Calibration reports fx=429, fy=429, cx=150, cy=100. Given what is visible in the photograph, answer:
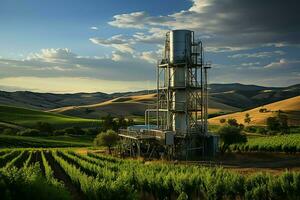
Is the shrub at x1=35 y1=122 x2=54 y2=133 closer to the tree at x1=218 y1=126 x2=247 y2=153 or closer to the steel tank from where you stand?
the steel tank

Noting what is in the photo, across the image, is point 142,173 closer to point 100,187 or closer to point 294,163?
point 100,187

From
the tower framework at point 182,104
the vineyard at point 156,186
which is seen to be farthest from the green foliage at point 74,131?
the vineyard at point 156,186

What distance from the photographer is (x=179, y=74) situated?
55.9 metres

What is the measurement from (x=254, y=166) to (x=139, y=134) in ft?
55.4

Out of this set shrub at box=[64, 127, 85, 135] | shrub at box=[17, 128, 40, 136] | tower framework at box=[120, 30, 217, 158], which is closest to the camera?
tower framework at box=[120, 30, 217, 158]

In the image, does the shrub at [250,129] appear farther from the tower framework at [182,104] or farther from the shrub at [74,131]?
the tower framework at [182,104]

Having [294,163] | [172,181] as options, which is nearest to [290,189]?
[172,181]

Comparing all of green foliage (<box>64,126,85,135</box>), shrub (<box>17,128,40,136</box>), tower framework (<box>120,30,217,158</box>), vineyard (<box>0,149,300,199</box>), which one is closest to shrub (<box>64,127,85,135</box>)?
green foliage (<box>64,126,85,135</box>)

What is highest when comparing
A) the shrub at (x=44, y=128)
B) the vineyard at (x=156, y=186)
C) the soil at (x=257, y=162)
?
the vineyard at (x=156, y=186)

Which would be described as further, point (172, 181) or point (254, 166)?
point (254, 166)

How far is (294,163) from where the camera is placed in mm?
45750

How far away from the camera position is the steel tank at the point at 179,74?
5541 cm

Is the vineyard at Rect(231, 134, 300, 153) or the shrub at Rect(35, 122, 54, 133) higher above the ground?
the vineyard at Rect(231, 134, 300, 153)

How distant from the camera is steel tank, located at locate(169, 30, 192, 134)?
182 feet
